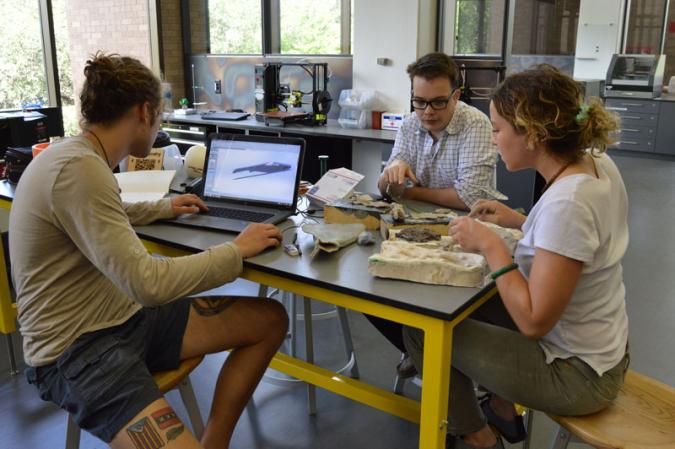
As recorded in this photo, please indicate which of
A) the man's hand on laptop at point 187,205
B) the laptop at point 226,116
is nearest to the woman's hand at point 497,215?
the man's hand on laptop at point 187,205

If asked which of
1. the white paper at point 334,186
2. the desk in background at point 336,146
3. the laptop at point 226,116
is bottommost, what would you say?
the desk in background at point 336,146

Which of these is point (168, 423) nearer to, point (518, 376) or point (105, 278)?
point (105, 278)

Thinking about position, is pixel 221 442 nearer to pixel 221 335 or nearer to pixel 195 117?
pixel 221 335

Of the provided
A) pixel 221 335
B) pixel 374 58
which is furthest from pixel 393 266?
pixel 374 58

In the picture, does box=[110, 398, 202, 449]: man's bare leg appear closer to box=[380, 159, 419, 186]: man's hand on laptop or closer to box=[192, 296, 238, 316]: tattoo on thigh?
box=[192, 296, 238, 316]: tattoo on thigh

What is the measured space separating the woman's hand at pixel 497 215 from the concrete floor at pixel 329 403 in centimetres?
81

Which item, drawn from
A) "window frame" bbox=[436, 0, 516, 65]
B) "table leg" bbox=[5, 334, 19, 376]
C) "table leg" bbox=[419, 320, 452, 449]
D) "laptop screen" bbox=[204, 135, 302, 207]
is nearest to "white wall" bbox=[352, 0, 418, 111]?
"window frame" bbox=[436, 0, 516, 65]

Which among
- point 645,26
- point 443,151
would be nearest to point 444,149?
point 443,151

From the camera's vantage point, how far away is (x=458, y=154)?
7.89 feet

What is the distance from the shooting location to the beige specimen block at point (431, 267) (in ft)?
4.72

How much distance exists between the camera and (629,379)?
154 centimetres

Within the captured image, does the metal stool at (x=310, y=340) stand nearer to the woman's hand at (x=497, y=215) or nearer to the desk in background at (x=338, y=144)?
the woman's hand at (x=497, y=215)

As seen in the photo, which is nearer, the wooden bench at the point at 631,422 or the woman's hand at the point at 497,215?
the wooden bench at the point at 631,422

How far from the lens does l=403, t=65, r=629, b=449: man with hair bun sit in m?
1.28
